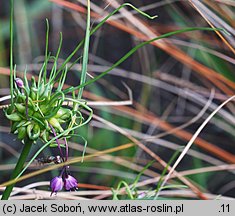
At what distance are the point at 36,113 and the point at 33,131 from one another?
0.06 feet

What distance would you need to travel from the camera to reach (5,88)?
139 centimetres

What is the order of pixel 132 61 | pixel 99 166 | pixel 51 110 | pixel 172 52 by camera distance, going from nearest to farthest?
pixel 51 110 → pixel 172 52 → pixel 99 166 → pixel 132 61

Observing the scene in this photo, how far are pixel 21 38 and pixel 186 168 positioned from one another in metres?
0.52

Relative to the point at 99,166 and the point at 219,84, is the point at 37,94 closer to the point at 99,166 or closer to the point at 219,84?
the point at 219,84

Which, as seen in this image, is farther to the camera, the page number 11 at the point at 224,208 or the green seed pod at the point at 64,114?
the page number 11 at the point at 224,208

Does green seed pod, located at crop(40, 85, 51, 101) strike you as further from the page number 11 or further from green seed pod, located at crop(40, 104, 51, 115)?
the page number 11

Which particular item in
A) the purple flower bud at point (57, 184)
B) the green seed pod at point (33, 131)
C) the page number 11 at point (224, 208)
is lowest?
the purple flower bud at point (57, 184)

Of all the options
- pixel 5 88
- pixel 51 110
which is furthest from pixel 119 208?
pixel 5 88

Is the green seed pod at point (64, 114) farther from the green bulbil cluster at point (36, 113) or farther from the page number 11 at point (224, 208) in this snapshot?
the page number 11 at point (224, 208)

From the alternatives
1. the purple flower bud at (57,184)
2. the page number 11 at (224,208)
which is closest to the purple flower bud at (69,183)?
the purple flower bud at (57,184)

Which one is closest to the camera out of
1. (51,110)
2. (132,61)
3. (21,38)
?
(51,110)

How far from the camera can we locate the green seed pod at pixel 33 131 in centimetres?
57

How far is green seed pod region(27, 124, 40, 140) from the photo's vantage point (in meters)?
0.57

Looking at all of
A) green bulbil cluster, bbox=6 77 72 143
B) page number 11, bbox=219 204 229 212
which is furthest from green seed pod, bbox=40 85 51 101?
page number 11, bbox=219 204 229 212
